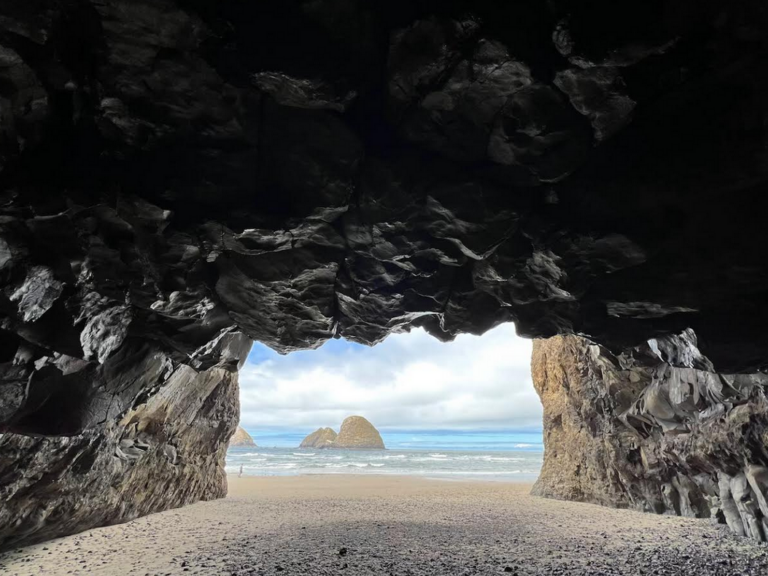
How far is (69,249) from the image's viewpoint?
4.95 meters

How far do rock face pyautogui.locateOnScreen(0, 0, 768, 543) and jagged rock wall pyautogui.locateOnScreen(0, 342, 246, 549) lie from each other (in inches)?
Answer: 5.8

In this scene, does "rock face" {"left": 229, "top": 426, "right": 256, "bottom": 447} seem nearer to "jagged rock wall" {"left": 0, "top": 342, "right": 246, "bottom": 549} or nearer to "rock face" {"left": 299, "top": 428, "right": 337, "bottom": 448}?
"rock face" {"left": 299, "top": 428, "right": 337, "bottom": 448}

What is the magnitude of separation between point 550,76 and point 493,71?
574mm

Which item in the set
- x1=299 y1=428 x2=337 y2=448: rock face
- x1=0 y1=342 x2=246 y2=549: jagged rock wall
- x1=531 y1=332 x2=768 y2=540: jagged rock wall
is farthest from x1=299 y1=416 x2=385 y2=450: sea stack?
x1=0 y1=342 x2=246 y2=549: jagged rock wall

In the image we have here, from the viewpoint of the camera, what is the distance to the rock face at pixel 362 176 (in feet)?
11.9

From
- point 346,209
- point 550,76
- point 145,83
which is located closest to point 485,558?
point 346,209

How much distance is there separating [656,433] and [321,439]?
8218 centimetres

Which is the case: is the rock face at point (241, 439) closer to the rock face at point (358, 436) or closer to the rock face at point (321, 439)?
the rock face at point (321, 439)

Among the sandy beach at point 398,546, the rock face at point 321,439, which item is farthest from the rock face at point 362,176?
the rock face at point 321,439

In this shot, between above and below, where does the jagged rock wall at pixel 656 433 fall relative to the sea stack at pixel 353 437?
above

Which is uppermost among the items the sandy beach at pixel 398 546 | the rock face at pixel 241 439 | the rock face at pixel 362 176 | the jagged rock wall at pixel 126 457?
the rock face at pixel 362 176

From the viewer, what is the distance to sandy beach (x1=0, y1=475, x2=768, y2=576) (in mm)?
6102

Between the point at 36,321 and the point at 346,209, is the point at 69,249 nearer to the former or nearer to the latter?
the point at 36,321

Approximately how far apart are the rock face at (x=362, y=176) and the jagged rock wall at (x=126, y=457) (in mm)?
147
